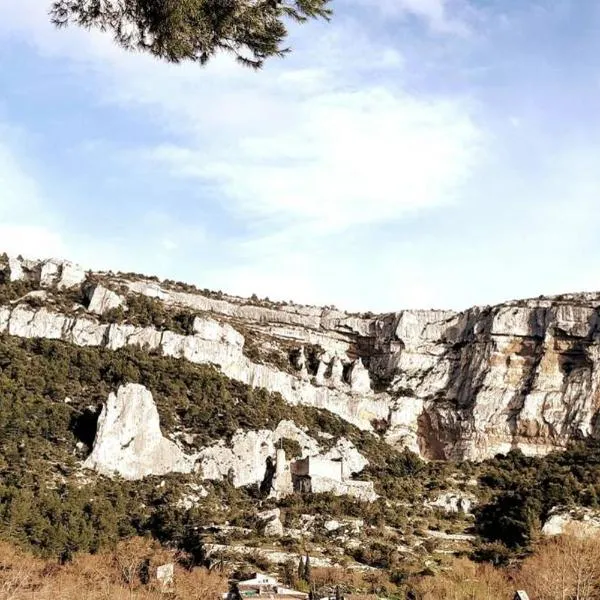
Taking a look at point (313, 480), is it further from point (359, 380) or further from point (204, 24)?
point (204, 24)

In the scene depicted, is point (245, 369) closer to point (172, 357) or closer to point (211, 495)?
point (172, 357)

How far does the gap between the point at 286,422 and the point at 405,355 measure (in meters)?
21.6

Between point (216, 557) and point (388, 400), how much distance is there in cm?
3815

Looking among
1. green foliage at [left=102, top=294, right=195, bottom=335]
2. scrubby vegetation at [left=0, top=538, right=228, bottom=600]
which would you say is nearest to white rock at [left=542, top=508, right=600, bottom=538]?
scrubby vegetation at [left=0, top=538, right=228, bottom=600]

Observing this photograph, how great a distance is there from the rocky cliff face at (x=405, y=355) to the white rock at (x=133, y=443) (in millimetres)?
12909

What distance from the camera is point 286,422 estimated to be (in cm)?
7631

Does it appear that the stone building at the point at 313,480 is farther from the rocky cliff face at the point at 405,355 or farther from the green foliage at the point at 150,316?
the green foliage at the point at 150,316

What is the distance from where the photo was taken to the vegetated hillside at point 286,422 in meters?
56.2

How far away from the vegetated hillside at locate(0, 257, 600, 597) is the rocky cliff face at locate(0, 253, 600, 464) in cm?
20

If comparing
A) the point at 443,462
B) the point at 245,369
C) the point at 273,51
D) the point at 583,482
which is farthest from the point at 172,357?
the point at 273,51

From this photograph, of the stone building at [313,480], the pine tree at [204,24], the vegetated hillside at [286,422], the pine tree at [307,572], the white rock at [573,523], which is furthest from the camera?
the stone building at [313,480]

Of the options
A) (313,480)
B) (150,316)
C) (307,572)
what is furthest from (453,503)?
(150,316)

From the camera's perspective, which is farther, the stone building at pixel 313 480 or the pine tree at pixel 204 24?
the stone building at pixel 313 480

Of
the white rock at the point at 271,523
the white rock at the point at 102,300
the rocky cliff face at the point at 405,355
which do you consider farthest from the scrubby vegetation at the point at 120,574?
the white rock at the point at 102,300
